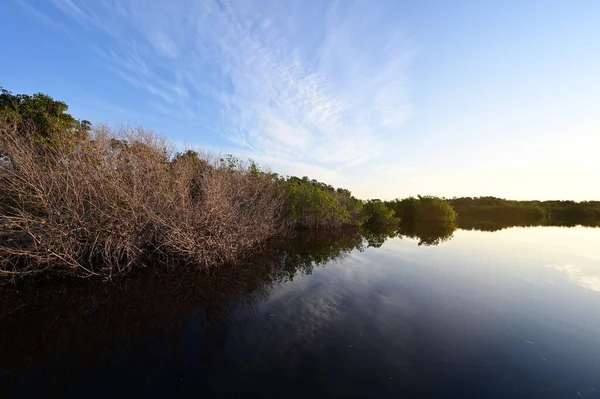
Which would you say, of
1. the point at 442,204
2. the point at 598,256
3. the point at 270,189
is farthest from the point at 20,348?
the point at 442,204

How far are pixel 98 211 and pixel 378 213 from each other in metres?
48.9

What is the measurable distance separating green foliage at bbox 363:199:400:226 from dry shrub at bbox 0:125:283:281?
4068 centimetres

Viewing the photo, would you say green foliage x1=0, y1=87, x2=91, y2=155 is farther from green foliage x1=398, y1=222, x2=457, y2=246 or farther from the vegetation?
green foliage x1=398, y1=222, x2=457, y2=246

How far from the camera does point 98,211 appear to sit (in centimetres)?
1230

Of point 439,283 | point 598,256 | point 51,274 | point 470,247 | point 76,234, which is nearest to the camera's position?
point 76,234

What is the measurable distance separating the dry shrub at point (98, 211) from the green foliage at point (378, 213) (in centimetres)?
4068

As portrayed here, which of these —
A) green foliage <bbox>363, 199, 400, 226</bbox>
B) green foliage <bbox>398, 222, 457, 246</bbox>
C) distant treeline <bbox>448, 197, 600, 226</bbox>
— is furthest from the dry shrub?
distant treeline <bbox>448, 197, 600, 226</bbox>

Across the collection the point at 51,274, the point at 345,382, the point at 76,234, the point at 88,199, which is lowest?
the point at 345,382

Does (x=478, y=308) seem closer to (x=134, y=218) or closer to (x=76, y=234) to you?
(x=134, y=218)

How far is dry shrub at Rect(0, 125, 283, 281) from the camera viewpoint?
10750 millimetres

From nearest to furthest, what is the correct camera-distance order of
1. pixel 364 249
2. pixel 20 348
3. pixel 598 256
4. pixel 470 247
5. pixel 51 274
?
1. pixel 20 348
2. pixel 51 274
3. pixel 598 256
4. pixel 364 249
5. pixel 470 247

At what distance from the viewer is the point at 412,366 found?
666 cm

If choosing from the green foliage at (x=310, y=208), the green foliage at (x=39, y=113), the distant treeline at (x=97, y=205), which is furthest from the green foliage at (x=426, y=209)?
the green foliage at (x=39, y=113)

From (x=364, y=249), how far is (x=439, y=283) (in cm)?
1012
